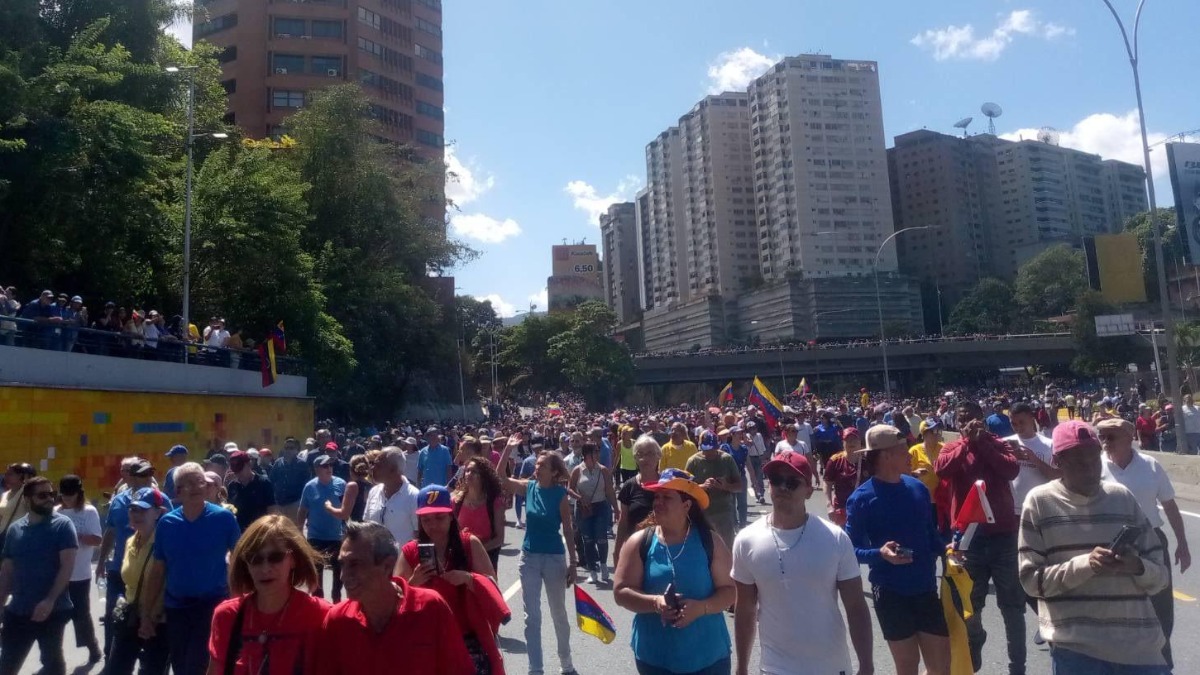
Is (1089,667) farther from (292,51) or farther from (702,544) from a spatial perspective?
(292,51)

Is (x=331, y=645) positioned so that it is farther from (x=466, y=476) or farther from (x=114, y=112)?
(x=114, y=112)

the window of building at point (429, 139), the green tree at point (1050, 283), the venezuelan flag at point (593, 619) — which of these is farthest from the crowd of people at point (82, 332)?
the green tree at point (1050, 283)

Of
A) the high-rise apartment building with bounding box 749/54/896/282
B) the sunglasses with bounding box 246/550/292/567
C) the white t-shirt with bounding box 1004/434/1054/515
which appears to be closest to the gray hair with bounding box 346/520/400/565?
the sunglasses with bounding box 246/550/292/567

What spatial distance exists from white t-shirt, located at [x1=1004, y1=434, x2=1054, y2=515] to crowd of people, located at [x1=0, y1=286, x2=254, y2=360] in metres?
16.5

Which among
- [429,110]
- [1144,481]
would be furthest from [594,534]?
[429,110]

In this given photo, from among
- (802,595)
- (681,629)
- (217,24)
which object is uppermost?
(217,24)

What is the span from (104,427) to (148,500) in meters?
14.1

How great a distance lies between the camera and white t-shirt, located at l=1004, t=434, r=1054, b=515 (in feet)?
22.2

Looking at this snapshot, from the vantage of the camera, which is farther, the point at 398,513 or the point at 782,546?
the point at 398,513

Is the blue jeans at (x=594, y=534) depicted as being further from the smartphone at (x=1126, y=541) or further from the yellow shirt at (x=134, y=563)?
the smartphone at (x=1126, y=541)

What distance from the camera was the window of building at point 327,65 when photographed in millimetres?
61688

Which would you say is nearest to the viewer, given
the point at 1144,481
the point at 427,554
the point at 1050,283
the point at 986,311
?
the point at 427,554

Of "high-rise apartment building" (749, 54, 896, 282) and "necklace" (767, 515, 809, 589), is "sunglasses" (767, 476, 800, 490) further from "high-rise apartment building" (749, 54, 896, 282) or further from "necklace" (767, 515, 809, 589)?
"high-rise apartment building" (749, 54, 896, 282)

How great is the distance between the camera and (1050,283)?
109312mm
